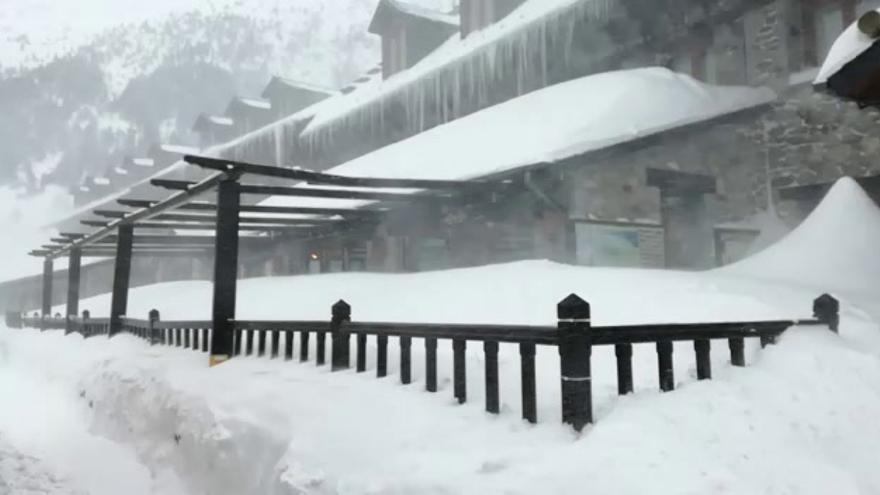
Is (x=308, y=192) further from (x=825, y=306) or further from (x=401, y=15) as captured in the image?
(x=401, y=15)

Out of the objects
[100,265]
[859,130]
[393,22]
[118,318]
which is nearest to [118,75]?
[100,265]

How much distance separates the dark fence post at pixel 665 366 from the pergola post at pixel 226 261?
4.89 metres

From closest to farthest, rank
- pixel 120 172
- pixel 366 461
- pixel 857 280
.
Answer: pixel 366 461, pixel 857 280, pixel 120 172

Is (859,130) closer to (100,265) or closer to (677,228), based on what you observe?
(677,228)

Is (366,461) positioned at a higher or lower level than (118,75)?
lower

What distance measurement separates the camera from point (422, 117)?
1792cm

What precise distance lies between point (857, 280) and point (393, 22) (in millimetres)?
15796

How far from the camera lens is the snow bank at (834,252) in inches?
304

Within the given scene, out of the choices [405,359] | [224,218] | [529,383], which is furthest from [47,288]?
[529,383]

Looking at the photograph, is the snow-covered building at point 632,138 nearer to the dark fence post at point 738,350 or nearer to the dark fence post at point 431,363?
the dark fence post at point 738,350

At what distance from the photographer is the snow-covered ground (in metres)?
3.35

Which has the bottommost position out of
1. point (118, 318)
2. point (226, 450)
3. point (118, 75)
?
point (226, 450)

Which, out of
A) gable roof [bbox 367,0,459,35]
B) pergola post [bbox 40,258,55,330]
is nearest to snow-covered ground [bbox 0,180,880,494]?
pergola post [bbox 40,258,55,330]

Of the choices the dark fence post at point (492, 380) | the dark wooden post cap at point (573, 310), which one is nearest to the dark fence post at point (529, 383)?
the dark fence post at point (492, 380)
